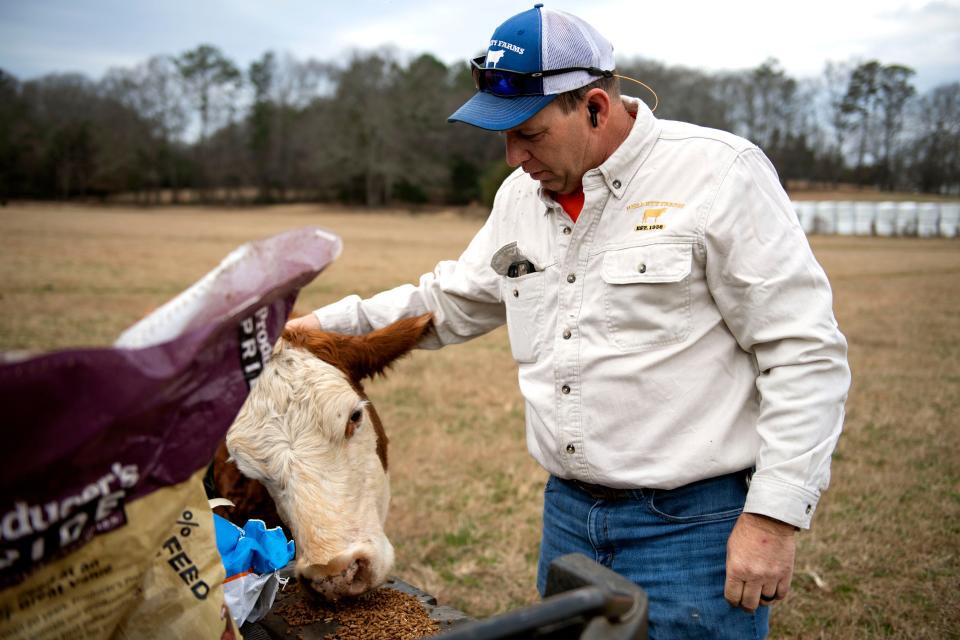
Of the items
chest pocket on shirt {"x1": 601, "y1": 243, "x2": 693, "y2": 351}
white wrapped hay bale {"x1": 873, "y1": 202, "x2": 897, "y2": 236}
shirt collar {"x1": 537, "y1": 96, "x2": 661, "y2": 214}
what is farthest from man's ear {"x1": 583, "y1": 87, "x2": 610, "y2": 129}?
white wrapped hay bale {"x1": 873, "y1": 202, "x2": 897, "y2": 236}

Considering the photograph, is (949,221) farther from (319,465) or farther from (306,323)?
(319,465)

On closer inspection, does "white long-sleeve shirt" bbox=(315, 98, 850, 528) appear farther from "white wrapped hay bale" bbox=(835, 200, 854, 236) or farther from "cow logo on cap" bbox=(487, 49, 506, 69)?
"white wrapped hay bale" bbox=(835, 200, 854, 236)

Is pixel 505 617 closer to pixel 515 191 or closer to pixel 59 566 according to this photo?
pixel 59 566

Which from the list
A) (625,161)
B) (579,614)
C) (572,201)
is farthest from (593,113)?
(579,614)

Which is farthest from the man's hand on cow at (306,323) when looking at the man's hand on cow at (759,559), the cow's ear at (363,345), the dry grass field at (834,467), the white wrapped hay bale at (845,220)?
the white wrapped hay bale at (845,220)

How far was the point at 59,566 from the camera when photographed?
1.24 metres

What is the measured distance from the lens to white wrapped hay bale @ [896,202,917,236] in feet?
154

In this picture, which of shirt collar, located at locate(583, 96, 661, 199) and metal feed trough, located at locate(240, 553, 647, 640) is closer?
metal feed trough, located at locate(240, 553, 647, 640)

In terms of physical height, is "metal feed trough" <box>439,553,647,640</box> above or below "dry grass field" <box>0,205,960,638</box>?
above

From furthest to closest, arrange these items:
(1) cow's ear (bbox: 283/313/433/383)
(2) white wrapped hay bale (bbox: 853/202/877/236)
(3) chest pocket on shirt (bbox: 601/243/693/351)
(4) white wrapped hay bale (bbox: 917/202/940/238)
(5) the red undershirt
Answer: (2) white wrapped hay bale (bbox: 853/202/877/236)
(4) white wrapped hay bale (bbox: 917/202/940/238)
(1) cow's ear (bbox: 283/313/433/383)
(5) the red undershirt
(3) chest pocket on shirt (bbox: 601/243/693/351)

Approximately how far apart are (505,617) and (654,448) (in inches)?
51.6

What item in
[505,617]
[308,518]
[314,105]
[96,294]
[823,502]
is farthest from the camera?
[314,105]

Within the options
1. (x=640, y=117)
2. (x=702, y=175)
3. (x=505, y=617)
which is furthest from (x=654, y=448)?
(x=505, y=617)

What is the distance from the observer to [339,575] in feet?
7.52
